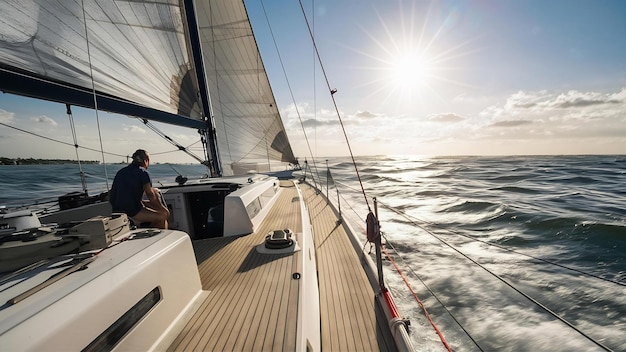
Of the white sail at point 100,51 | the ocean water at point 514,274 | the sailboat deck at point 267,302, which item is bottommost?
the ocean water at point 514,274

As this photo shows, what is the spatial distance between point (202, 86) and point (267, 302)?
314 inches

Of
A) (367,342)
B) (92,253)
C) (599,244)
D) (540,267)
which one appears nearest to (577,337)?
(540,267)

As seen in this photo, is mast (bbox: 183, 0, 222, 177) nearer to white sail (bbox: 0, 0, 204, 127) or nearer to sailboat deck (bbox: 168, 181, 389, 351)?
white sail (bbox: 0, 0, 204, 127)

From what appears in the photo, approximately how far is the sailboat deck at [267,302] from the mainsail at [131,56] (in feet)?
10.3

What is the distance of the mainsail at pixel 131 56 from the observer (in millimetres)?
3734

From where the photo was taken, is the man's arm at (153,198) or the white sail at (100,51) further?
the man's arm at (153,198)

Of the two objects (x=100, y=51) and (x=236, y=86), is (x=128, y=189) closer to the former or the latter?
(x=100, y=51)

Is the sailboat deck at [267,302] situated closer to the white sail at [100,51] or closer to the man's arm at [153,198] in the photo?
the man's arm at [153,198]

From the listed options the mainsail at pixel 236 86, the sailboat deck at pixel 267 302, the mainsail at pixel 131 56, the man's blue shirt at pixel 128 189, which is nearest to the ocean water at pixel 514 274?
the sailboat deck at pixel 267 302

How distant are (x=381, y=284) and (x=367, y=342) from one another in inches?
34.7

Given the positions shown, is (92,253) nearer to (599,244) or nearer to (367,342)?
(367,342)

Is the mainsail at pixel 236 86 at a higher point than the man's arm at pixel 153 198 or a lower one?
higher

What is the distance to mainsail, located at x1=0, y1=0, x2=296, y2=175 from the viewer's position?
373 centimetres

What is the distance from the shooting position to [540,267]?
24.0 ft
